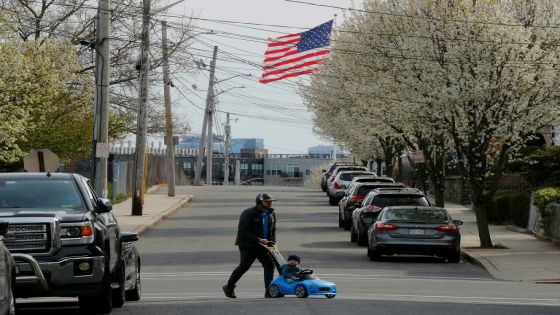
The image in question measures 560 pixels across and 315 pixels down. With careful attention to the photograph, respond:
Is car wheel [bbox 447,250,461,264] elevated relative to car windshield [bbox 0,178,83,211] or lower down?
lower down

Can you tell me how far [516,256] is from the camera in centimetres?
2827

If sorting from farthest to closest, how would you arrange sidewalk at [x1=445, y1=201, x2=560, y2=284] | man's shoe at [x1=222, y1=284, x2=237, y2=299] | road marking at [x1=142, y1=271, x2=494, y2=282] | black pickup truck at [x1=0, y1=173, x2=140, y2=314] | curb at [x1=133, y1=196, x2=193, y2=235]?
curb at [x1=133, y1=196, x2=193, y2=235]
sidewalk at [x1=445, y1=201, x2=560, y2=284]
road marking at [x1=142, y1=271, x2=494, y2=282]
man's shoe at [x1=222, y1=284, x2=237, y2=299]
black pickup truck at [x1=0, y1=173, x2=140, y2=314]

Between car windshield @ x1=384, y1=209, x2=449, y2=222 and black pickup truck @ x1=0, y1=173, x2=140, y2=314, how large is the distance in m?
12.7

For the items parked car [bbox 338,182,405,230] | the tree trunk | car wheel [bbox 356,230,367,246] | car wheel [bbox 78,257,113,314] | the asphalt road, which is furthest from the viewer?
parked car [bbox 338,182,405,230]

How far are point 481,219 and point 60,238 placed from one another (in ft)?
60.2

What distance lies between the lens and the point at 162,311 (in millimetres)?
15219

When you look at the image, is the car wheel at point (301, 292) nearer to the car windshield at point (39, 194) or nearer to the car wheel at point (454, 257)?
the car windshield at point (39, 194)

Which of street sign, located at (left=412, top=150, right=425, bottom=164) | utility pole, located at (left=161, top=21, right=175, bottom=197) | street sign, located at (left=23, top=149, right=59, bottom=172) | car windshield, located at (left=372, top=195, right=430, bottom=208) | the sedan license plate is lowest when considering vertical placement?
the sedan license plate

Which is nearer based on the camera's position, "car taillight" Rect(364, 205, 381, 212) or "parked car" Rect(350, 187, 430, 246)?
"parked car" Rect(350, 187, 430, 246)

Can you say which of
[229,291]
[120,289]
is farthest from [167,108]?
[120,289]

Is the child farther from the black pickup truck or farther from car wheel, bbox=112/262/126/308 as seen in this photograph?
the black pickup truck

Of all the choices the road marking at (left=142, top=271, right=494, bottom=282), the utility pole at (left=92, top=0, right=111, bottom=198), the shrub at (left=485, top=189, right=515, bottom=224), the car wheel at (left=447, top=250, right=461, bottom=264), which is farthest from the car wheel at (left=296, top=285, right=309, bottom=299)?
the shrub at (left=485, top=189, right=515, bottom=224)

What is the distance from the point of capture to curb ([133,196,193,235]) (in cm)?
3684

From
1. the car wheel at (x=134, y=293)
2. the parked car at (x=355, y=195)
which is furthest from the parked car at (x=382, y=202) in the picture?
the car wheel at (x=134, y=293)
